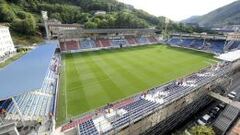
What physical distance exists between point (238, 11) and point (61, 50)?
205609mm

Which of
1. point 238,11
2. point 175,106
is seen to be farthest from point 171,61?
point 238,11

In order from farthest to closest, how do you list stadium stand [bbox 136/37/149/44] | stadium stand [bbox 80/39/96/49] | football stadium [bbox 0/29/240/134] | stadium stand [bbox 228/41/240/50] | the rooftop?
stadium stand [bbox 136/37/149/44] → stadium stand [bbox 80/39/96/49] → stadium stand [bbox 228/41/240/50] → football stadium [bbox 0/29/240/134] → the rooftop

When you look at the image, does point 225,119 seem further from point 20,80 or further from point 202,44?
point 202,44

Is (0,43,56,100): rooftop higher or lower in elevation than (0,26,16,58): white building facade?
lower

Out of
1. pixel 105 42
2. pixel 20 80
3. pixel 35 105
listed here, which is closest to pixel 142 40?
pixel 105 42

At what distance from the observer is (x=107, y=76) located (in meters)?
22.1

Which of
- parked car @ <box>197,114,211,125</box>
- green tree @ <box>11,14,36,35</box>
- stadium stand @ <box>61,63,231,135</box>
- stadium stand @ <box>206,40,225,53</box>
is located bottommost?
parked car @ <box>197,114,211,125</box>

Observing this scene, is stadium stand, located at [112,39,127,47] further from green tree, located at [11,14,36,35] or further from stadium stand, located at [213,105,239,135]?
stadium stand, located at [213,105,239,135]

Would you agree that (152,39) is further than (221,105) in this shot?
Yes

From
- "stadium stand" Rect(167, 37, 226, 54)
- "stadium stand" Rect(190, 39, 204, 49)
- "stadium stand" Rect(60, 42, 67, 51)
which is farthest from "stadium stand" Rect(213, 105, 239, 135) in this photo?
"stadium stand" Rect(60, 42, 67, 51)

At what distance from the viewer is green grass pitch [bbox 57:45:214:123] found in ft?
51.0

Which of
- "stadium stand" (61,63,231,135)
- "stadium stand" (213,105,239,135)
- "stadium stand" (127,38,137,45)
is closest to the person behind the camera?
"stadium stand" (61,63,231,135)

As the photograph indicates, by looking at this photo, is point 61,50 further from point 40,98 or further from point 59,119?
point 59,119

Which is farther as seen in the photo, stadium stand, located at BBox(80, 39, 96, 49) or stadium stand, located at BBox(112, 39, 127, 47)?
stadium stand, located at BBox(112, 39, 127, 47)
